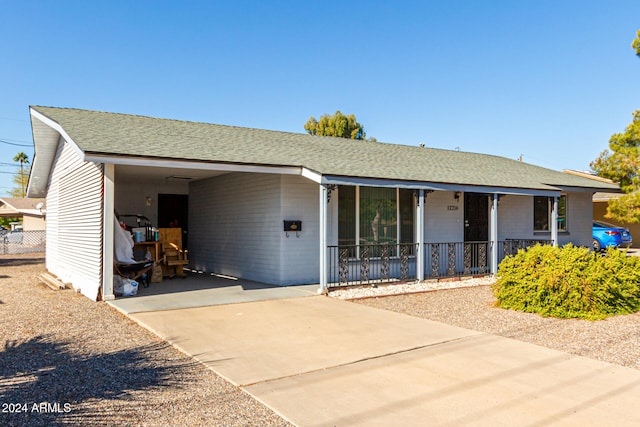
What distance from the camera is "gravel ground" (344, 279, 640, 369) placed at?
5590mm

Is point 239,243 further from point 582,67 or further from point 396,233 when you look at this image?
point 582,67

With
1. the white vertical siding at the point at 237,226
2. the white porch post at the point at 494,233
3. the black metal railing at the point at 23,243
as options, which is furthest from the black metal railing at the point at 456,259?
the black metal railing at the point at 23,243

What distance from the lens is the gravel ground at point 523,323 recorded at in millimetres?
5590

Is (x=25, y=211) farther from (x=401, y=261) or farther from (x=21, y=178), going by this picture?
(x=21, y=178)

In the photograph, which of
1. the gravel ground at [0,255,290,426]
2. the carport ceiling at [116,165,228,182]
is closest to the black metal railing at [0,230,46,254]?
the carport ceiling at [116,165,228,182]

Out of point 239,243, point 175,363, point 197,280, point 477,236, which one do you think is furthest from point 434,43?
point 175,363

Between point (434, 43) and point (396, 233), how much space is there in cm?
757

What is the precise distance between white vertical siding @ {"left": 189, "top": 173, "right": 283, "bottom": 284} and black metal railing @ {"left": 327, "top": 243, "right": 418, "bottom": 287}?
1411 mm

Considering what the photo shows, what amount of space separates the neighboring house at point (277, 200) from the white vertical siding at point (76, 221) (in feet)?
0.15

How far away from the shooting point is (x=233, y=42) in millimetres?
16672

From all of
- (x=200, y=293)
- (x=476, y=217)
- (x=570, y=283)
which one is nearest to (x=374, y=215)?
(x=476, y=217)

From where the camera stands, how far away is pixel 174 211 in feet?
49.9

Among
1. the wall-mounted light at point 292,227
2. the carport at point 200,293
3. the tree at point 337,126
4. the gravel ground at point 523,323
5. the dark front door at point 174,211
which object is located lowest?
the gravel ground at point 523,323

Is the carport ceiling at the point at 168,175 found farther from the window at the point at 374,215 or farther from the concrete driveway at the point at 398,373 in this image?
the concrete driveway at the point at 398,373
